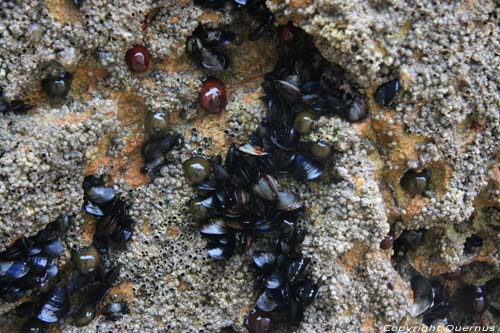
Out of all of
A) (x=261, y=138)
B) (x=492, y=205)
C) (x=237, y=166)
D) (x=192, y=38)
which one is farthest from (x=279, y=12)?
(x=492, y=205)

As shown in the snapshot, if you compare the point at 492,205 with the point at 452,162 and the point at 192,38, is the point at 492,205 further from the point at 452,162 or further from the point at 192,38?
the point at 192,38

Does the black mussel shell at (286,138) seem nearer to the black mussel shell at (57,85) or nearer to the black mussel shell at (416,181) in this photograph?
the black mussel shell at (416,181)

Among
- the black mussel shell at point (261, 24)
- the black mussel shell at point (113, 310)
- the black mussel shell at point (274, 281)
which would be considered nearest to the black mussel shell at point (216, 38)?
the black mussel shell at point (261, 24)

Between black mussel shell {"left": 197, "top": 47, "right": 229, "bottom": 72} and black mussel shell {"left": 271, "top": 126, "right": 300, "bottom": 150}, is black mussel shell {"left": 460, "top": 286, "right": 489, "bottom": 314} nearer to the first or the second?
black mussel shell {"left": 271, "top": 126, "right": 300, "bottom": 150}

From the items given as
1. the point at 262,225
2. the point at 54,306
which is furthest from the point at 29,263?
the point at 262,225

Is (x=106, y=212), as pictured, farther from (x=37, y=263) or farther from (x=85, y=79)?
(x=85, y=79)

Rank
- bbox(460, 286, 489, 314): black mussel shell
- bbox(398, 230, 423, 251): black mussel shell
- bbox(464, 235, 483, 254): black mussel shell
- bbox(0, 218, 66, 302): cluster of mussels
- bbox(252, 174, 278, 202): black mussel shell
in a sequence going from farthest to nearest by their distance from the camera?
bbox(460, 286, 489, 314): black mussel shell
bbox(464, 235, 483, 254): black mussel shell
bbox(398, 230, 423, 251): black mussel shell
bbox(252, 174, 278, 202): black mussel shell
bbox(0, 218, 66, 302): cluster of mussels

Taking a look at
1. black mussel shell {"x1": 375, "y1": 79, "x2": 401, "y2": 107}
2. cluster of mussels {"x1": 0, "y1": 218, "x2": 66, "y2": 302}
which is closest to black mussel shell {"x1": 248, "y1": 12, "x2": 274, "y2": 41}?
black mussel shell {"x1": 375, "y1": 79, "x2": 401, "y2": 107}
